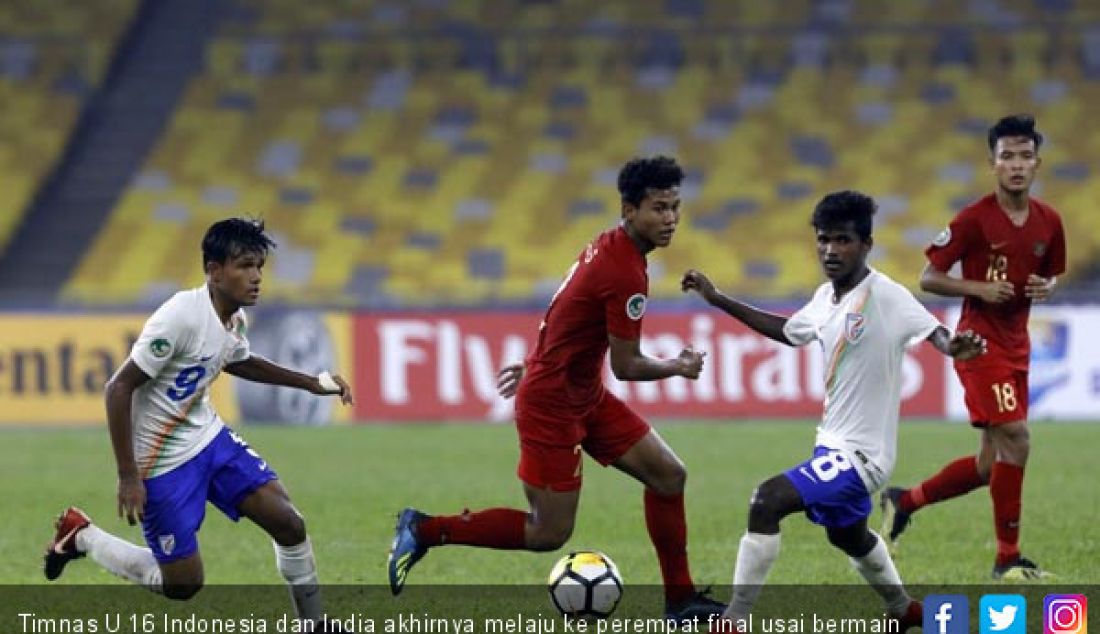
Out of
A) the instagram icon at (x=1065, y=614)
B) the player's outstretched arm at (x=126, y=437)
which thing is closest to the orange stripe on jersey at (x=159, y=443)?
the player's outstretched arm at (x=126, y=437)

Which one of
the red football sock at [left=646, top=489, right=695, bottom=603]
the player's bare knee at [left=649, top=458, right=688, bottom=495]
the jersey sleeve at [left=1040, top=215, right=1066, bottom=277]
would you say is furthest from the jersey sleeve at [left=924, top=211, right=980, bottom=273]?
the red football sock at [left=646, top=489, right=695, bottom=603]

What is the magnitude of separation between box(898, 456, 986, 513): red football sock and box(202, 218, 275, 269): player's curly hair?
425 cm

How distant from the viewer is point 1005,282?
992 centimetres

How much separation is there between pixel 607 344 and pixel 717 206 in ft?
67.1

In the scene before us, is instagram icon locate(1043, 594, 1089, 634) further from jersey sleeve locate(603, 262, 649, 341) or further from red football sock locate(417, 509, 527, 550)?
red football sock locate(417, 509, 527, 550)

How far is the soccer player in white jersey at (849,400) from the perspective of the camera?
773 centimetres

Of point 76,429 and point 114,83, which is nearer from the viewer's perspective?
point 76,429

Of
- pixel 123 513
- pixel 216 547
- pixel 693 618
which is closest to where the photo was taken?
pixel 123 513

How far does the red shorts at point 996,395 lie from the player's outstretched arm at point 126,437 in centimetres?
435

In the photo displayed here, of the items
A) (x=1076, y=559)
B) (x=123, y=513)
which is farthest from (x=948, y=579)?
(x=123, y=513)

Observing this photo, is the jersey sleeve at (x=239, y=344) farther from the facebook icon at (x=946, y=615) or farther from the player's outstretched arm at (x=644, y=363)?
the facebook icon at (x=946, y=615)

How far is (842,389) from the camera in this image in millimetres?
7871

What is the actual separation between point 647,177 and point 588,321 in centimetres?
69

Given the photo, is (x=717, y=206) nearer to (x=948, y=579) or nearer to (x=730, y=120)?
(x=730, y=120)
